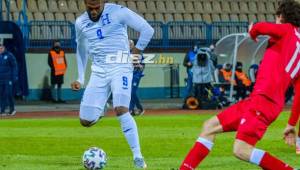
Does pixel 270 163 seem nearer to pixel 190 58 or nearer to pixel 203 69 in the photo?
pixel 203 69

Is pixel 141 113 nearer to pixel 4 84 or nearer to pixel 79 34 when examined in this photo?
pixel 4 84

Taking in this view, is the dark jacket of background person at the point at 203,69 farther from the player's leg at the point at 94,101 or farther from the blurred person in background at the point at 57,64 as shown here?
the player's leg at the point at 94,101

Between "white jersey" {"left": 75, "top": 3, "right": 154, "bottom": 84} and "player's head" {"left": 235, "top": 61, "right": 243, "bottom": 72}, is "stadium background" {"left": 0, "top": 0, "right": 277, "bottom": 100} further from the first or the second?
"white jersey" {"left": 75, "top": 3, "right": 154, "bottom": 84}

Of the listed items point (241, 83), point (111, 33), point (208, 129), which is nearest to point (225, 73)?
point (241, 83)

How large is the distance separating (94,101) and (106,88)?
10.0 inches

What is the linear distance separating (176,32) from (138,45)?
24.8m

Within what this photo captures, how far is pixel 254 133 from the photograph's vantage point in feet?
30.6

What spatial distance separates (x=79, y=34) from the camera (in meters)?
13.2

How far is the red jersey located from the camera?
9367mm

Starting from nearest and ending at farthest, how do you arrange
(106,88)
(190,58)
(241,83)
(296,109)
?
(296,109), (106,88), (190,58), (241,83)

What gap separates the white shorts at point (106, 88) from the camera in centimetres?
1266

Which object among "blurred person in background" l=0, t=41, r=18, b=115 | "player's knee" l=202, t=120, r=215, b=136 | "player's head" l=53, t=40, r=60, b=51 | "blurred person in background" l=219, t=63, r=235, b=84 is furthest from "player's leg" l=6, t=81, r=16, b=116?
"player's knee" l=202, t=120, r=215, b=136

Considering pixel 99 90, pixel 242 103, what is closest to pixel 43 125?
pixel 99 90

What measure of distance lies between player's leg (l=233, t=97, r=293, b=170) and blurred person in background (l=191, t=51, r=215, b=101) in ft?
67.9
